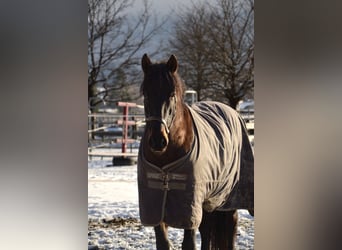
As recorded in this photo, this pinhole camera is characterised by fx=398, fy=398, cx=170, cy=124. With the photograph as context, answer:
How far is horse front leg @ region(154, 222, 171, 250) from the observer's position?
229 centimetres

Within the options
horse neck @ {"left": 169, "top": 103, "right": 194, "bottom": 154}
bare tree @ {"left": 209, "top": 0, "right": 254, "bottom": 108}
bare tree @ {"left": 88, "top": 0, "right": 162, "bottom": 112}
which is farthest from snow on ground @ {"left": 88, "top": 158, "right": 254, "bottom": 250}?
bare tree @ {"left": 209, "top": 0, "right": 254, "bottom": 108}

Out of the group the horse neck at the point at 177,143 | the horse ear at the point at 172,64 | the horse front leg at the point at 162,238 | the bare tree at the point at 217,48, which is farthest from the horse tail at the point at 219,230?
the horse ear at the point at 172,64

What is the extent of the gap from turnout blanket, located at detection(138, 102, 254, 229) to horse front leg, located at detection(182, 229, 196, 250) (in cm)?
3

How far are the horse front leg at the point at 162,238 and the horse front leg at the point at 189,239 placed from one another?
0.09 m

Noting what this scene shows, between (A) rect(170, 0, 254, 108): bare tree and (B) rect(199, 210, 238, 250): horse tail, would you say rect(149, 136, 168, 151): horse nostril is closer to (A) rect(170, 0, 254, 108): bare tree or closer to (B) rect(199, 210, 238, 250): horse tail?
(A) rect(170, 0, 254, 108): bare tree

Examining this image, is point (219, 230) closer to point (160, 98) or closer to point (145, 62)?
point (160, 98)

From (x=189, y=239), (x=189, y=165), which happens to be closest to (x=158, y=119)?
(x=189, y=165)

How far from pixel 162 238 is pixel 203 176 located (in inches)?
17.1

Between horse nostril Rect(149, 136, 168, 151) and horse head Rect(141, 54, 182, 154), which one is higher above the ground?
horse head Rect(141, 54, 182, 154)

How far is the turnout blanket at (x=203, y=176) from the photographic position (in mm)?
2250

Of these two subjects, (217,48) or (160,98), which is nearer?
(160,98)

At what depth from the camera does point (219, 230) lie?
2.34 metres
